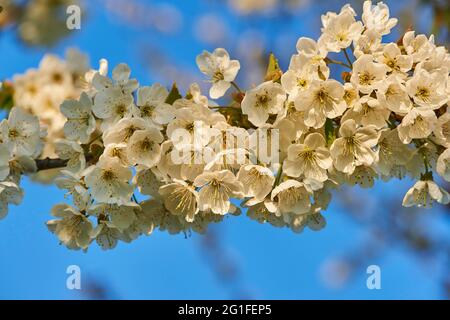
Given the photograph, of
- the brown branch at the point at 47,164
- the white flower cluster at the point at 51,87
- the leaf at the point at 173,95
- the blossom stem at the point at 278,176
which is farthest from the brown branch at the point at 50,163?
the white flower cluster at the point at 51,87

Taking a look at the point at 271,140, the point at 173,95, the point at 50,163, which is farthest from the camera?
the point at 50,163

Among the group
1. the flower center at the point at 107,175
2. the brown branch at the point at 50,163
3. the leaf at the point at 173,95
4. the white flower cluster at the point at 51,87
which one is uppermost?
the white flower cluster at the point at 51,87

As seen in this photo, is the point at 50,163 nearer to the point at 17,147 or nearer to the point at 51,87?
the point at 17,147

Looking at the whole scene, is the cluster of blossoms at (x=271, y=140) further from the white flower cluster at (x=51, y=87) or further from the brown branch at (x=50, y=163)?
the white flower cluster at (x=51, y=87)

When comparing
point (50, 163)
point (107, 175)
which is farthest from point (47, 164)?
point (107, 175)

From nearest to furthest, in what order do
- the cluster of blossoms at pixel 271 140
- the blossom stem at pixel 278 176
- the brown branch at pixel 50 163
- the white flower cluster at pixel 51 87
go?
the cluster of blossoms at pixel 271 140, the blossom stem at pixel 278 176, the brown branch at pixel 50 163, the white flower cluster at pixel 51 87

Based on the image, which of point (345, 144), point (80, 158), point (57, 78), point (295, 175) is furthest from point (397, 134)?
point (57, 78)

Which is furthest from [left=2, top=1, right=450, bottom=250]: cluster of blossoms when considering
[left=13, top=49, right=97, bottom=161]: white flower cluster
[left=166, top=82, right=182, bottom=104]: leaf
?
[left=13, top=49, right=97, bottom=161]: white flower cluster

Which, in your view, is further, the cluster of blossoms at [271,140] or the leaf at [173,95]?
the leaf at [173,95]
